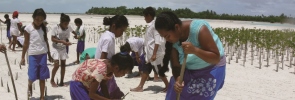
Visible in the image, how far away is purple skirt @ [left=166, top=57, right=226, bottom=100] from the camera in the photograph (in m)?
2.71

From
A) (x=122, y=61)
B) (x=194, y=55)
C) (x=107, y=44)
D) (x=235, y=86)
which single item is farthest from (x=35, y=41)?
(x=235, y=86)

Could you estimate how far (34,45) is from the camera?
4.75 m

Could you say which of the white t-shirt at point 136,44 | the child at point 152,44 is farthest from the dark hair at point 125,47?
the child at point 152,44

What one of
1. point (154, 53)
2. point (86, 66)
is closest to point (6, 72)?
point (154, 53)

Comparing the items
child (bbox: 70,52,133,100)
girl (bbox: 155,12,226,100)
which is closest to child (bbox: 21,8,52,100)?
child (bbox: 70,52,133,100)

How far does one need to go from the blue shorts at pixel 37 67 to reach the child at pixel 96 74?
6.10 ft

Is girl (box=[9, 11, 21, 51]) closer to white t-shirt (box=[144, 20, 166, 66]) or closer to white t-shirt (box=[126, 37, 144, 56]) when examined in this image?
white t-shirt (box=[126, 37, 144, 56])

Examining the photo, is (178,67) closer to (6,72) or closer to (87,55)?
(87,55)

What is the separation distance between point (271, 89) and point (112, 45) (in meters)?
3.83

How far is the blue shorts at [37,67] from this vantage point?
15.5 feet

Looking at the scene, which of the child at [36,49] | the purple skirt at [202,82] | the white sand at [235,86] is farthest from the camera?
the white sand at [235,86]

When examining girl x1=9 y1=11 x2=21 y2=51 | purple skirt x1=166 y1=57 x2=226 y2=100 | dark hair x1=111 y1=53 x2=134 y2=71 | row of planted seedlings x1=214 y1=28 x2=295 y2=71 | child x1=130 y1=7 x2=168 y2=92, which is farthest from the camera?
girl x1=9 y1=11 x2=21 y2=51

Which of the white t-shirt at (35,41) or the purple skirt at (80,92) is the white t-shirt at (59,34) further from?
the purple skirt at (80,92)

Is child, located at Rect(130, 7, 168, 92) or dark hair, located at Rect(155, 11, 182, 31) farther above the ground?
dark hair, located at Rect(155, 11, 182, 31)
